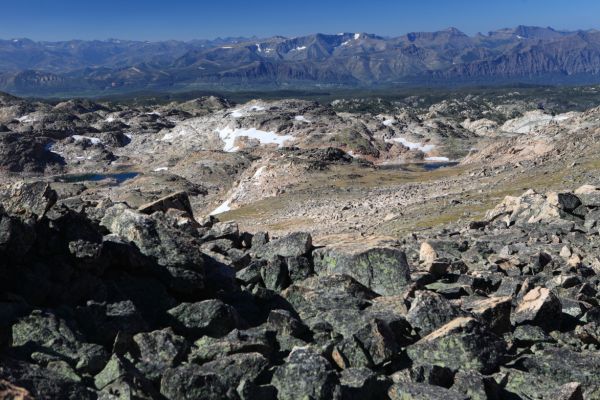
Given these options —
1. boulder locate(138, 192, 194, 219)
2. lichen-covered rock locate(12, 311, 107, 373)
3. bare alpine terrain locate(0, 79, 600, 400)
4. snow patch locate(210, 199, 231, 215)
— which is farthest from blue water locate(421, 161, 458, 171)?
lichen-covered rock locate(12, 311, 107, 373)

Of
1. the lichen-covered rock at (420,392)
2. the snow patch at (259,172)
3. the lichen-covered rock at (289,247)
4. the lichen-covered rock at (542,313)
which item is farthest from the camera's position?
the snow patch at (259,172)

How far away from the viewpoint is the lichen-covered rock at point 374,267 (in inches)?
734

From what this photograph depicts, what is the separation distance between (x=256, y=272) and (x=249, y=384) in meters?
8.05

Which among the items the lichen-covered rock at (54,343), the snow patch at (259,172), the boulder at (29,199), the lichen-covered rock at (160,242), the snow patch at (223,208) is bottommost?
the snow patch at (223,208)

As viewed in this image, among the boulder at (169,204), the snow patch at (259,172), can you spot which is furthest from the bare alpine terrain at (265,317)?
the snow patch at (259,172)

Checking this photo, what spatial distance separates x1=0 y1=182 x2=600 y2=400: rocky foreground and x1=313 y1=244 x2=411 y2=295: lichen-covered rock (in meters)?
0.05

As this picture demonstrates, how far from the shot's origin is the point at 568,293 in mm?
20531

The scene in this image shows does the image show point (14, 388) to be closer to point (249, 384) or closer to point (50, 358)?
point (50, 358)

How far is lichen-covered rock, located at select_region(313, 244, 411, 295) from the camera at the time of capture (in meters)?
18.7

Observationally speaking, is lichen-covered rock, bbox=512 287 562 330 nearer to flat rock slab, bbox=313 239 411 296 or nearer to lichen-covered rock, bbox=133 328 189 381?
flat rock slab, bbox=313 239 411 296

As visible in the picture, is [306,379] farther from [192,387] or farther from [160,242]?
[160,242]

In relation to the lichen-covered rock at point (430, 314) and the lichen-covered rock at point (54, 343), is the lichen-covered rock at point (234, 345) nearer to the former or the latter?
the lichen-covered rock at point (54, 343)

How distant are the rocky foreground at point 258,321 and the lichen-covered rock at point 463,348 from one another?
0.03 metres

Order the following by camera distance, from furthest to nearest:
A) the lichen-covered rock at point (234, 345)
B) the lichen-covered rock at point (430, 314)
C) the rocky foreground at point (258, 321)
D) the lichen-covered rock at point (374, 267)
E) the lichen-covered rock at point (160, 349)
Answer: the lichen-covered rock at point (374, 267) < the lichen-covered rock at point (430, 314) < the lichen-covered rock at point (234, 345) < the lichen-covered rock at point (160, 349) < the rocky foreground at point (258, 321)
